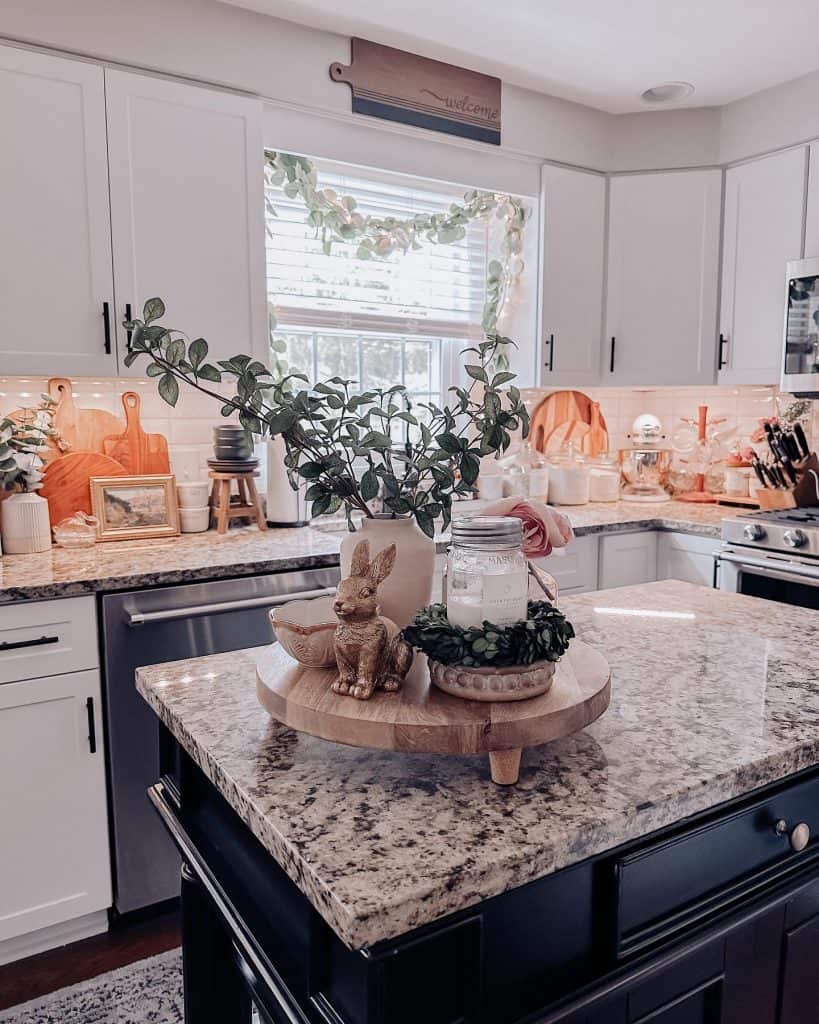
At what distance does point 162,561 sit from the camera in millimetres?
2199

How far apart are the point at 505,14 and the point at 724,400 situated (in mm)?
2014

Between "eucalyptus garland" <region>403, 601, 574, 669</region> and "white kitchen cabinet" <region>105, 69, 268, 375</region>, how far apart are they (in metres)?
1.86

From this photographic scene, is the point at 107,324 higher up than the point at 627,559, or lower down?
higher up

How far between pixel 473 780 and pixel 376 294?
260 cm

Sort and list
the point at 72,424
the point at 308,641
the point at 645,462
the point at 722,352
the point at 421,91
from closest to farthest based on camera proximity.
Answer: the point at 308,641 → the point at 72,424 → the point at 421,91 → the point at 722,352 → the point at 645,462

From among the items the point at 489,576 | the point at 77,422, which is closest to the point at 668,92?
the point at 77,422

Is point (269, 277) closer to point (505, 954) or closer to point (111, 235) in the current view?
point (111, 235)

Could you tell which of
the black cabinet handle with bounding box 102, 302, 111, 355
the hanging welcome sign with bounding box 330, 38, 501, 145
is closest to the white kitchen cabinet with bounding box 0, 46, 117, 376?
the black cabinet handle with bounding box 102, 302, 111, 355

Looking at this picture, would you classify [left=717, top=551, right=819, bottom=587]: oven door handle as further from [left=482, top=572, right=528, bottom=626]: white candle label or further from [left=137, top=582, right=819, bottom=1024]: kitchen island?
[left=482, top=572, right=528, bottom=626]: white candle label

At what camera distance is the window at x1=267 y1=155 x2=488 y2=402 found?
2.95 meters

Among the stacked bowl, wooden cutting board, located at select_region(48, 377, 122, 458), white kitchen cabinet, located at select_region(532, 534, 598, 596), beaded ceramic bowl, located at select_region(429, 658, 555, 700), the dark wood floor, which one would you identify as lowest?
the dark wood floor

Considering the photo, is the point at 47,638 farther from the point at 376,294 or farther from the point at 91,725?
the point at 376,294

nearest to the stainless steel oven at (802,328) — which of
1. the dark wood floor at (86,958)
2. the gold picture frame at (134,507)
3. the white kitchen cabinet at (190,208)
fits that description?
the white kitchen cabinet at (190,208)

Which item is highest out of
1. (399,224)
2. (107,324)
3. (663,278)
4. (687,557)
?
(399,224)
